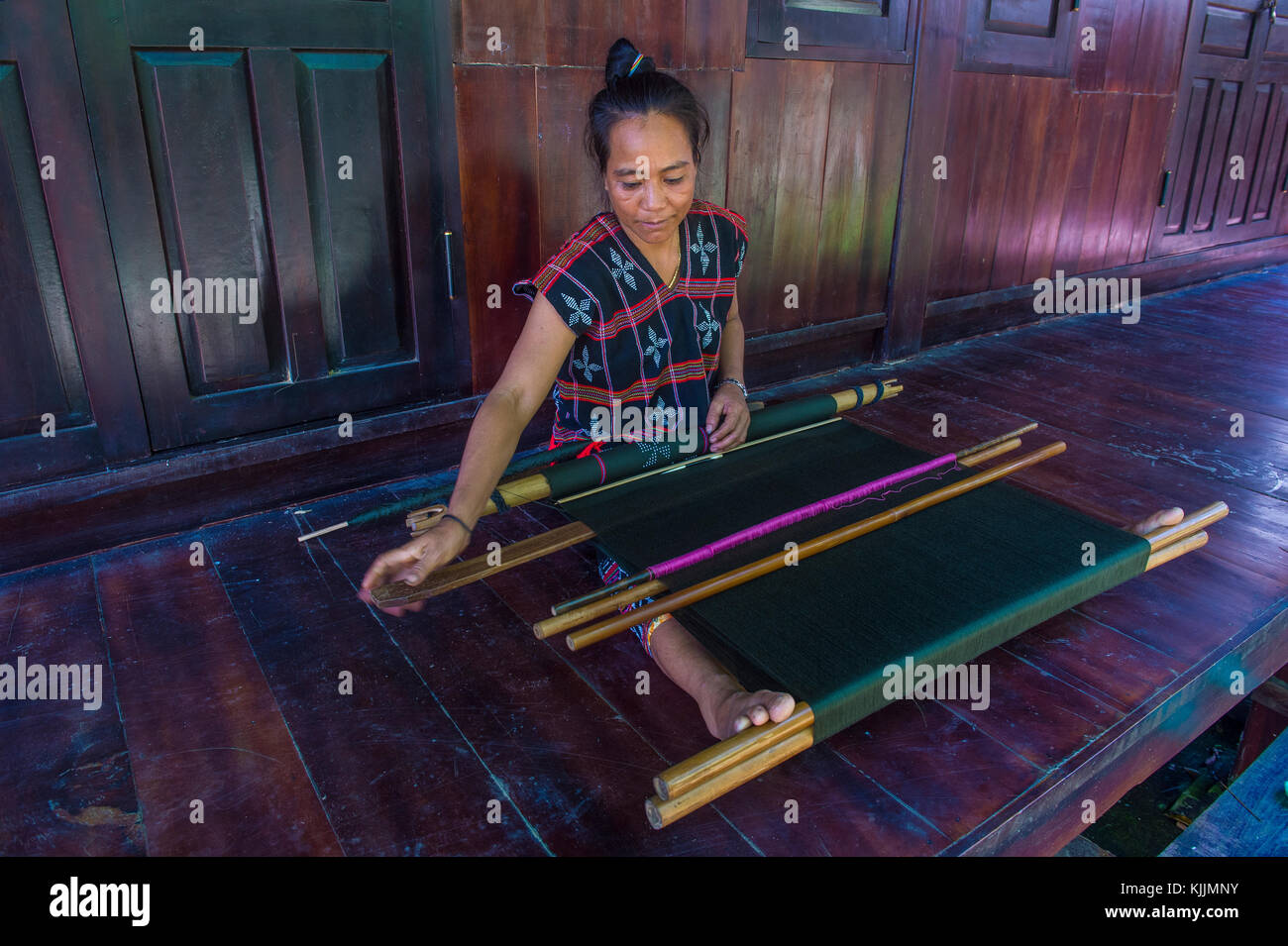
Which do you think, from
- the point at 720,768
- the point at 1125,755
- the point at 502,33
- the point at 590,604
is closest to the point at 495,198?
the point at 502,33

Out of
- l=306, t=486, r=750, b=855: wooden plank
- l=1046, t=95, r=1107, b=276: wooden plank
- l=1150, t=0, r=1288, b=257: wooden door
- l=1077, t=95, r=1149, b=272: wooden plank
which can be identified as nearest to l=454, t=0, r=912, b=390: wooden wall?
l=306, t=486, r=750, b=855: wooden plank

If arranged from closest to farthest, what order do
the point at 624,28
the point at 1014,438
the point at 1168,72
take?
1. the point at 1014,438
2. the point at 624,28
3. the point at 1168,72

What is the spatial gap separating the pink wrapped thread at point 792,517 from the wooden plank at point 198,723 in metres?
0.67

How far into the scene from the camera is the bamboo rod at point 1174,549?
1.65 metres

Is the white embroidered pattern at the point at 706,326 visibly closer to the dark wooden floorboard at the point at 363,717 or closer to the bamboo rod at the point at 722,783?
the dark wooden floorboard at the point at 363,717

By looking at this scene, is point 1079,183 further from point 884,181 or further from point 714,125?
point 714,125

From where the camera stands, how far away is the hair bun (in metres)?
1.62

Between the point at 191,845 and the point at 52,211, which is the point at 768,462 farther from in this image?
the point at 52,211

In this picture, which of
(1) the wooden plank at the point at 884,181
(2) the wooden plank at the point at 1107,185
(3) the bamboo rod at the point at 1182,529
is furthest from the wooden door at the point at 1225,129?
(3) the bamboo rod at the point at 1182,529

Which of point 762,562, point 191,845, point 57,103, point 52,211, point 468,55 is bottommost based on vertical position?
point 191,845

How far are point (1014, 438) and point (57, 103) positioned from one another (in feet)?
7.12

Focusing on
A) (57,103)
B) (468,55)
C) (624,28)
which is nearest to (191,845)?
(57,103)

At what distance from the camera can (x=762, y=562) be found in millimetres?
1526

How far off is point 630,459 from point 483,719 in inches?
25.6
